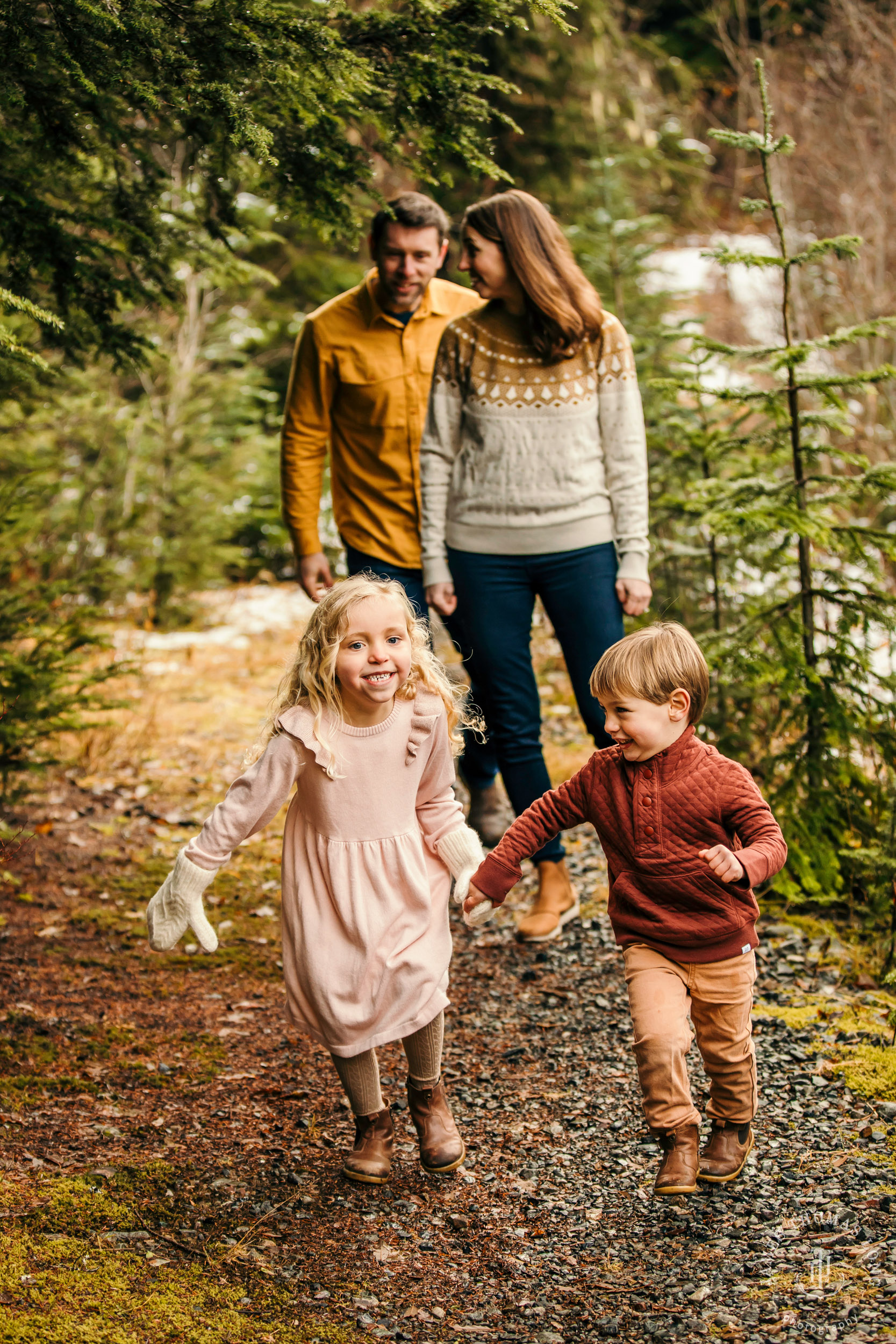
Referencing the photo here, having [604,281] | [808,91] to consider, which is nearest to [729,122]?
[808,91]

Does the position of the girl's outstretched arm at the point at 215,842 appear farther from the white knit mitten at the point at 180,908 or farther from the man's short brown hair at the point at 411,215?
the man's short brown hair at the point at 411,215

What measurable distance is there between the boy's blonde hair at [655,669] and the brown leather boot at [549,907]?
167cm

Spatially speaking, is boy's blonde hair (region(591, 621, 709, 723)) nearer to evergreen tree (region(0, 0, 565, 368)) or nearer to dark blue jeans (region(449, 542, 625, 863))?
dark blue jeans (region(449, 542, 625, 863))

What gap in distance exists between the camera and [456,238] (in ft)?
24.5

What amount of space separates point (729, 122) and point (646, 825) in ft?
48.7

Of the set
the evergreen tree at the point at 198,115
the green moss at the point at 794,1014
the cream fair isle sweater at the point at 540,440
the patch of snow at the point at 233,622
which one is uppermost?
the evergreen tree at the point at 198,115

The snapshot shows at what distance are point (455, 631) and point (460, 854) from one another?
4.79 ft

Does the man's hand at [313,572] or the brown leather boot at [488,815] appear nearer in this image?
the man's hand at [313,572]

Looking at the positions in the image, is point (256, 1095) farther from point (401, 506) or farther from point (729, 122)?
point (729, 122)

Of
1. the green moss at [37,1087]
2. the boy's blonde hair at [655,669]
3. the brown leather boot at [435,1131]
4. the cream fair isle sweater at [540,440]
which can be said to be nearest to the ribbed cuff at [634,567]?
the cream fair isle sweater at [540,440]

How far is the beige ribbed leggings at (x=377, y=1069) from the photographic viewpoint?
2707 millimetres

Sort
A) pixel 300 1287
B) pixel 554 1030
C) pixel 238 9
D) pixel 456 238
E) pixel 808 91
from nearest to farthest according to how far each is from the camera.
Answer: pixel 300 1287
pixel 238 9
pixel 554 1030
pixel 456 238
pixel 808 91

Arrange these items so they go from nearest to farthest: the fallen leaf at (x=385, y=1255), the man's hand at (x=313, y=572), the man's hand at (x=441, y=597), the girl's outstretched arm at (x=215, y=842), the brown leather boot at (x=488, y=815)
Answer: the fallen leaf at (x=385, y=1255), the girl's outstretched arm at (x=215, y=842), the man's hand at (x=441, y=597), the man's hand at (x=313, y=572), the brown leather boot at (x=488, y=815)

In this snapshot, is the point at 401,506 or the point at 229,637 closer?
the point at 401,506
